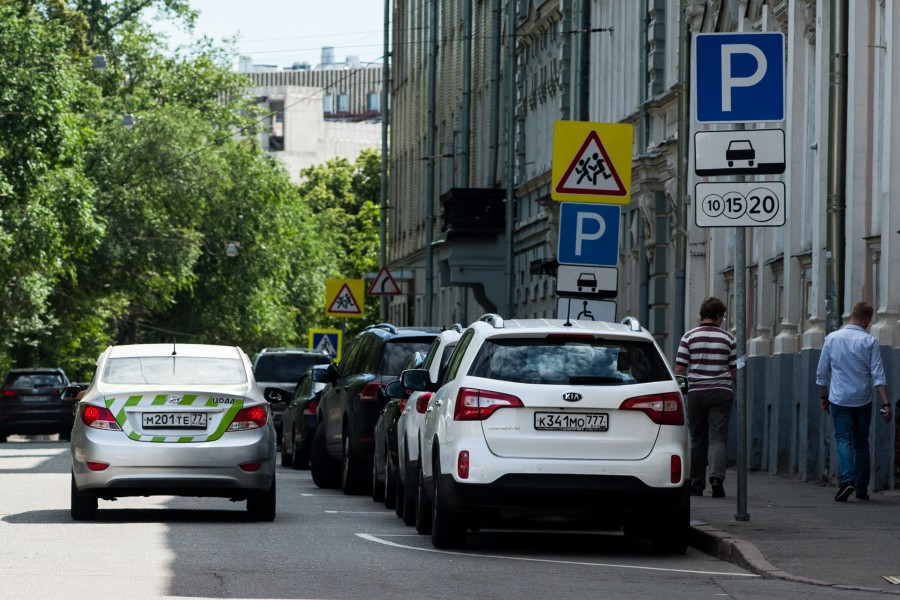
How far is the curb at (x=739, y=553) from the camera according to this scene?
11512 millimetres

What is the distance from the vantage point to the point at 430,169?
51.2 metres

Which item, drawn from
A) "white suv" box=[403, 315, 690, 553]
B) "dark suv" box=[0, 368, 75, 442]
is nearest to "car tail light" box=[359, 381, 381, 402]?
"white suv" box=[403, 315, 690, 553]

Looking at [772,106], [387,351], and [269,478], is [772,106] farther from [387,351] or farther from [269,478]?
[387,351]

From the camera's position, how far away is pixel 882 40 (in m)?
20.2

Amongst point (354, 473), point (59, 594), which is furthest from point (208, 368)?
point (59, 594)

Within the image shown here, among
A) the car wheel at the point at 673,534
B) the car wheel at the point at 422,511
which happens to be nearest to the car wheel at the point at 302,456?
the car wheel at the point at 422,511

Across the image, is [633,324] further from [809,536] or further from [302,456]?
[302,456]

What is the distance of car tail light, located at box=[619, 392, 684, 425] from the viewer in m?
13.2

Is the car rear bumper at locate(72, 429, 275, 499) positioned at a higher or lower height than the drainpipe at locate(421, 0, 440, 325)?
lower

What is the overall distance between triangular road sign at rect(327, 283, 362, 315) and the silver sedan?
81.2 feet

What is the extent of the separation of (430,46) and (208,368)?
4001 cm

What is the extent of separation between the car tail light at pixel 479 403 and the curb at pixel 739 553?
5.47ft

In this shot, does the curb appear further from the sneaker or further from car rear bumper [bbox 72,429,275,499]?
car rear bumper [bbox 72,429,275,499]

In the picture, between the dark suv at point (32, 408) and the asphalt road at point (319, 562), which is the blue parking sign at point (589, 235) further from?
the dark suv at point (32, 408)
